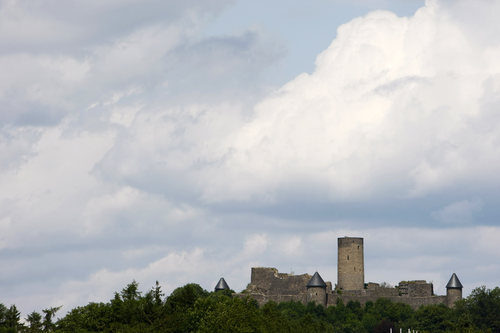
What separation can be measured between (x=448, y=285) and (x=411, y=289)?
4.71 meters

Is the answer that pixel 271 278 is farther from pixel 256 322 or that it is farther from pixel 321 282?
pixel 256 322

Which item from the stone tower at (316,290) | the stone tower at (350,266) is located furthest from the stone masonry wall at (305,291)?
the stone tower at (350,266)

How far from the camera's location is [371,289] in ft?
479

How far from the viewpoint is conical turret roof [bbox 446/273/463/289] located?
5595 inches

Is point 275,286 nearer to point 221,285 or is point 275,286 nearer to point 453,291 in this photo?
point 221,285

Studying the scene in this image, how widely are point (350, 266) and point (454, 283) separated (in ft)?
Result: 40.3

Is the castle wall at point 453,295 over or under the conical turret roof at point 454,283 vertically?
under

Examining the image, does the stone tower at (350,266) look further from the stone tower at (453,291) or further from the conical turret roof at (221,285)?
the conical turret roof at (221,285)

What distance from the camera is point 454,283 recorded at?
467ft

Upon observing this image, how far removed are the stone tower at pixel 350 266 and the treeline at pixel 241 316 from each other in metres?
4.76

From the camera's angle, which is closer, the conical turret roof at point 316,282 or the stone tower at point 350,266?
the conical turret roof at point 316,282

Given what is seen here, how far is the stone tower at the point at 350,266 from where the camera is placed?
14900 centimetres

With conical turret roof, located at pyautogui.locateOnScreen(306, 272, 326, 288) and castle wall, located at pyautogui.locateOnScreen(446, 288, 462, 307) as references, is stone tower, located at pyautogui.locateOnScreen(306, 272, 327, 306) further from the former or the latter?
castle wall, located at pyautogui.locateOnScreen(446, 288, 462, 307)

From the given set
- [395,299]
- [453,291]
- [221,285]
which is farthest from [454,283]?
[221,285]
